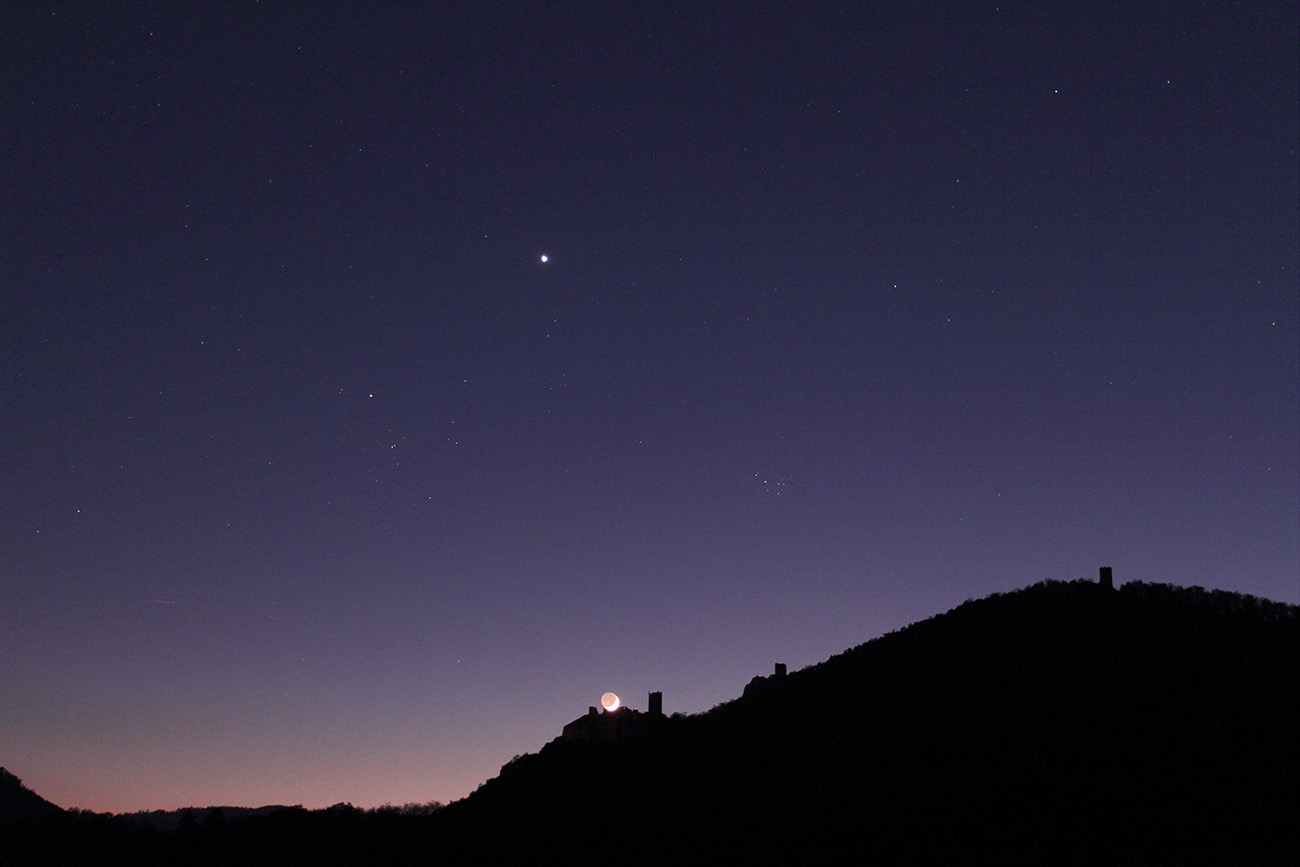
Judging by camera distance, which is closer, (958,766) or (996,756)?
(996,756)

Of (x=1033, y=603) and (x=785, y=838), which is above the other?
(x=1033, y=603)

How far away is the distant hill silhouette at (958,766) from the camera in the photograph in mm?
28562

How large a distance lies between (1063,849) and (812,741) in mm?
18292

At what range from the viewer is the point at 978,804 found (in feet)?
103

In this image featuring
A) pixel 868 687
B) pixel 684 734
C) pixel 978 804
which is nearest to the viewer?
pixel 978 804

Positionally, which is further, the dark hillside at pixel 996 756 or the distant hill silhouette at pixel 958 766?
the distant hill silhouette at pixel 958 766

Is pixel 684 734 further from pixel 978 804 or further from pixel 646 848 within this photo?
pixel 978 804

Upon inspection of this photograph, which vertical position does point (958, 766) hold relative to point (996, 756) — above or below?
below

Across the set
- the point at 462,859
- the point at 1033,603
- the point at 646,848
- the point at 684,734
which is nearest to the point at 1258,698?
the point at 1033,603

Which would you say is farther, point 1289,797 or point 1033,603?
point 1033,603

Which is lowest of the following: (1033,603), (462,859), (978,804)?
(462,859)

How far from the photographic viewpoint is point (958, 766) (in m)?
34.8

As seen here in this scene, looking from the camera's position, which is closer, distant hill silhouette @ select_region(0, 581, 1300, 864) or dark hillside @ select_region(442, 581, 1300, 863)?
dark hillside @ select_region(442, 581, 1300, 863)

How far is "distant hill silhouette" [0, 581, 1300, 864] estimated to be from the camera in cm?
2856
